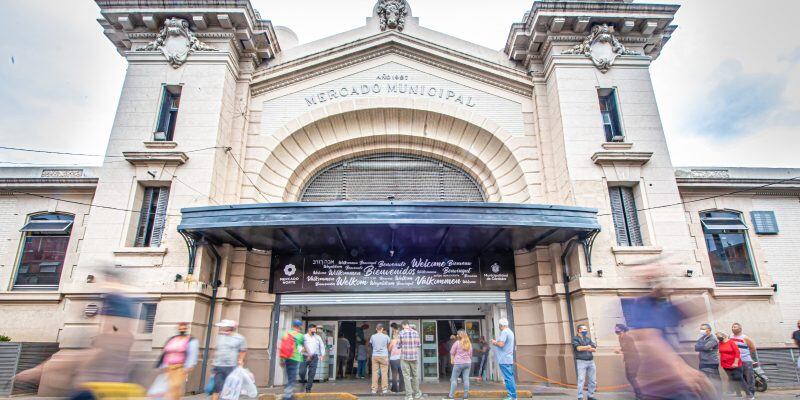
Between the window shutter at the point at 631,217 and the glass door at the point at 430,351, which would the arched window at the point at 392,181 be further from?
the glass door at the point at 430,351

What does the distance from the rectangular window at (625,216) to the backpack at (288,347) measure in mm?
9300

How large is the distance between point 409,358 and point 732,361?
764cm

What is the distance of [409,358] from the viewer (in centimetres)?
→ 1026

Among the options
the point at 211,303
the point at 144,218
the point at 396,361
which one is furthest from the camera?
the point at 144,218

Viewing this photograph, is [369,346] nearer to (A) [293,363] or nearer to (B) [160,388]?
(A) [293,363]

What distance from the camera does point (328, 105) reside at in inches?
589

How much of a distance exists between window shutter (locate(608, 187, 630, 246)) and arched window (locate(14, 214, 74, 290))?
1700cm

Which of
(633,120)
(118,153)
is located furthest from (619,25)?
(118,153)

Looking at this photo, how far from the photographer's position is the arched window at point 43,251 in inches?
549

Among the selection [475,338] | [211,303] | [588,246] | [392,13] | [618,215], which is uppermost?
[392,13]

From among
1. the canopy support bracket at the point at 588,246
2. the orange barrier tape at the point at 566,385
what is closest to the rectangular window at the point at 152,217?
the orange barrier tape at the point at 566,385

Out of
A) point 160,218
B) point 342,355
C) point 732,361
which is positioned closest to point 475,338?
point 342,355

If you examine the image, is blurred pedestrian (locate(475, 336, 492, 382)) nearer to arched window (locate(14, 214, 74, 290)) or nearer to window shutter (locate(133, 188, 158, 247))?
window shutter (locate(133, 188, 158, 247))

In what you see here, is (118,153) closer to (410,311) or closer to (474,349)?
(410,311)
